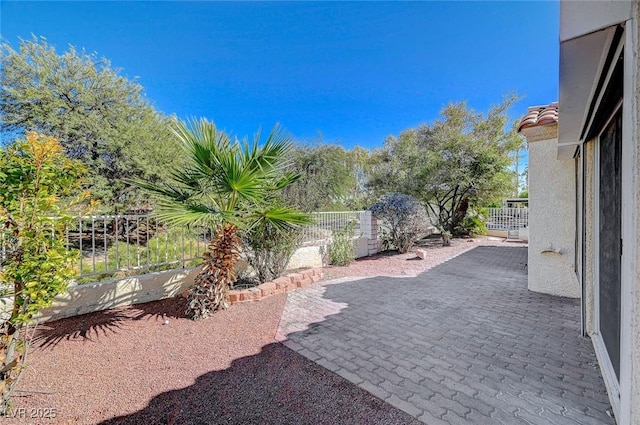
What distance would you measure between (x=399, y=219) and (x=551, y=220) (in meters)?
5.97

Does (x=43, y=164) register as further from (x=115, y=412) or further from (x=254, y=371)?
(x=254, y=371)

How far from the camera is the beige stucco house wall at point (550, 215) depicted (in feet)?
18.2

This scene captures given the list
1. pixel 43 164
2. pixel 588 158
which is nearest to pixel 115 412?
pixel 43 164

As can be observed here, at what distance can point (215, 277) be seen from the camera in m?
5.08

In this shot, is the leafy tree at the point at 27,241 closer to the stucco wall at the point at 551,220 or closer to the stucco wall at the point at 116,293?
the stucco wall at the point at 116,293

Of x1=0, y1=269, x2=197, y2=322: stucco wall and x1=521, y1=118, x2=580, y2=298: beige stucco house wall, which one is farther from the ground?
x1=521, y1=118, x2=580, y2=298: beige stucco house wall

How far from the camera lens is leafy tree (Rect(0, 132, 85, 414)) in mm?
2445

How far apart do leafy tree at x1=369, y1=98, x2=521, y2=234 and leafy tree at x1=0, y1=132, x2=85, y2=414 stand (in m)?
13.8

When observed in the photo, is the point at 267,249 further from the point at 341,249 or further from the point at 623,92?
the point at 623,92

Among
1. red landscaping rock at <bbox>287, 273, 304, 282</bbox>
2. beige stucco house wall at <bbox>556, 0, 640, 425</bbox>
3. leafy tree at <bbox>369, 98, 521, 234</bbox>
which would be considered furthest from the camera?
leafy tree at <bbox>369, 98, 521, 234</bbox>

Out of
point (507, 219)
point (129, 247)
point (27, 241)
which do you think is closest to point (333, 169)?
point (507, 219)

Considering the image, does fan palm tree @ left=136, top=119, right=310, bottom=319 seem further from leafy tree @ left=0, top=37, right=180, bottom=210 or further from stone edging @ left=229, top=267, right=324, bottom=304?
leafy tree @ left=0, top=37, right=180, bottom=210

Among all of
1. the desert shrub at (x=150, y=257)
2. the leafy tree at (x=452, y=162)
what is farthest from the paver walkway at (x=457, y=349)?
the leafy tree at (x=452, y=162)

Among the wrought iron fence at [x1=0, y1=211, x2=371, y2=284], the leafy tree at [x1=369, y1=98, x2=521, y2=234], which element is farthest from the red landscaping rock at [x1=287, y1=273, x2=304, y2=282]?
the leafy tree at [x1=369, y1=98, x2=521, y2=234]
